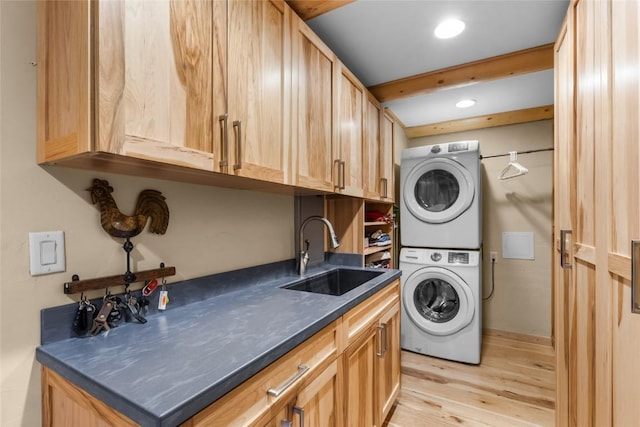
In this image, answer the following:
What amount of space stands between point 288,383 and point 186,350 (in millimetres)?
320

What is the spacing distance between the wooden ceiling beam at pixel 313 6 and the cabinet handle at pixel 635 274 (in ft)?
4.96

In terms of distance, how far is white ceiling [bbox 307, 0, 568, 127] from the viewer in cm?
158

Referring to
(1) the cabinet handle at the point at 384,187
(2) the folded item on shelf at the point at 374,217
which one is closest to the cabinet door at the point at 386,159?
(1) the cabinet handle at the point at 384,187

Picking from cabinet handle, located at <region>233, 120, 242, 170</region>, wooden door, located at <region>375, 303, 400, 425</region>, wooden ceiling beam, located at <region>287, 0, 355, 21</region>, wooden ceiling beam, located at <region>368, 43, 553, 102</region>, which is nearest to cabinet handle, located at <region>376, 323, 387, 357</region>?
wooden door, located at <region>375, 303, 400, 425</region>

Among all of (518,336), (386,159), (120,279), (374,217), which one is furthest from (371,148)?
(518,336)

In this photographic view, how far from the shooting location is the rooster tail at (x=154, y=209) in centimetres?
111

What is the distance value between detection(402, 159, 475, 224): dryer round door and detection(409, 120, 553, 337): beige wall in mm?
808

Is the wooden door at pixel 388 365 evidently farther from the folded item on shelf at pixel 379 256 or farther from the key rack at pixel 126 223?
the key rack at pixel 126 223

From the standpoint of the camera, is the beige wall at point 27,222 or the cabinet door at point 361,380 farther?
the cabinet door at point 361,380

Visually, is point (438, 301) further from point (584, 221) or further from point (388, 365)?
point (584, 221)

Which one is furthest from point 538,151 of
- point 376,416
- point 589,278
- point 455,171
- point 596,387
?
point 376,416

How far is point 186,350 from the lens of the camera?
0.82 meters

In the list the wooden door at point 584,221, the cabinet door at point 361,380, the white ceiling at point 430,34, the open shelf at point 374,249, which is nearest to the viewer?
the wooden door at point 584,221

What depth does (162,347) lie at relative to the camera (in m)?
0.84
